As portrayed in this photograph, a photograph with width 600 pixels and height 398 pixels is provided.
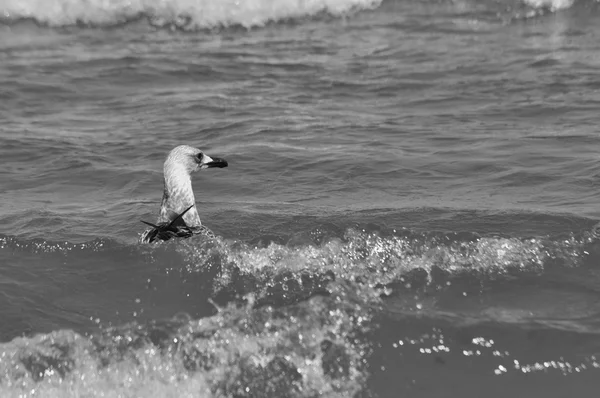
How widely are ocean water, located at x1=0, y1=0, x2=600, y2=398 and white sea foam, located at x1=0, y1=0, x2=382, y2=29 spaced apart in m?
1.00

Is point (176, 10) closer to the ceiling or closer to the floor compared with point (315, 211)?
closer to the ceiling

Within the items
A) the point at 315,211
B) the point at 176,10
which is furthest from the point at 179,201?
the point at 176,10

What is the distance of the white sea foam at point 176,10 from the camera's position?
18.1 meters

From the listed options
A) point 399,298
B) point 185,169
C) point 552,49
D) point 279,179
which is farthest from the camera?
point 552,49

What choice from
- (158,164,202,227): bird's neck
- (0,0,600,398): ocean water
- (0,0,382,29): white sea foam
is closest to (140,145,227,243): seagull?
(158,164,202,227): bird's neck

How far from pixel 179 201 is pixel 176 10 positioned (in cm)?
994

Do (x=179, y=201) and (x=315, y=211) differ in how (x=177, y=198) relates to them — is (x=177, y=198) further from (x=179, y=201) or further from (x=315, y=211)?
(x=315, y=211)

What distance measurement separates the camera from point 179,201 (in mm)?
8961

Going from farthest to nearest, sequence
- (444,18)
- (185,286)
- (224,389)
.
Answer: (444,18) < (185,286) < (224,389)

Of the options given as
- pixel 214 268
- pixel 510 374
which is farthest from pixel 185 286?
pixel 510 374

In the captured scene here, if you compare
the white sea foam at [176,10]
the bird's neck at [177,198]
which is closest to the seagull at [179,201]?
the bird's neck at [177,198]

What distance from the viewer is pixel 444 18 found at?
17141 millimetres

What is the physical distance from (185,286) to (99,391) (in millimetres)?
1406

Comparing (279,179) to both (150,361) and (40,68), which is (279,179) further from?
(40,68)
